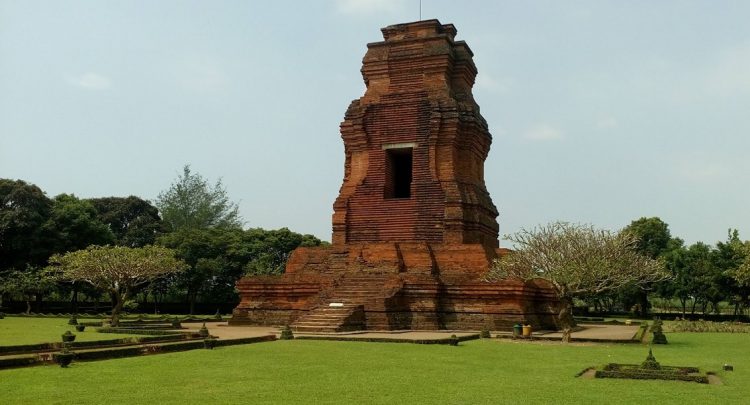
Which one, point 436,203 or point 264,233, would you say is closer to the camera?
point 436,203

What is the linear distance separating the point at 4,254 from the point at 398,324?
27.9m

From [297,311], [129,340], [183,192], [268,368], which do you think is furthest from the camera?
[183,192]

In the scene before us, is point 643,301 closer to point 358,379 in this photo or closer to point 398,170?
point 398,170

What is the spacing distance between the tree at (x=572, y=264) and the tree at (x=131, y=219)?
3787 centimetres

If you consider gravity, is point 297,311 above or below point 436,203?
below

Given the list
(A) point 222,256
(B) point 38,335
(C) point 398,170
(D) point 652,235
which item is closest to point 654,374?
(B) point 38,335

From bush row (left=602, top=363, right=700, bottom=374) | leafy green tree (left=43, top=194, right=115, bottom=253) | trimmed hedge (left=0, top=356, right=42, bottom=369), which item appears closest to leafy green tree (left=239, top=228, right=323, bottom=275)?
leafy green tree (left=43, top=194, right=115, bottom=253)

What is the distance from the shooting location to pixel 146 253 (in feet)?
92.0

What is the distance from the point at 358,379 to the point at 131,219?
165 ft

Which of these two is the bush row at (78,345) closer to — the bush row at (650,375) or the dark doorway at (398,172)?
the bush row at (650,375)

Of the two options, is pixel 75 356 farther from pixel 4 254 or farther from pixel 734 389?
pixel 4 254

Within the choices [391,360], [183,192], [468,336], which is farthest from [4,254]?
[391,360]

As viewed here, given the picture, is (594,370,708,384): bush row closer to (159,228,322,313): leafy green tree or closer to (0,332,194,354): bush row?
(0,332,194,354): bush row

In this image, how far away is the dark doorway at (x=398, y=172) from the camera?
25891 millimetres
